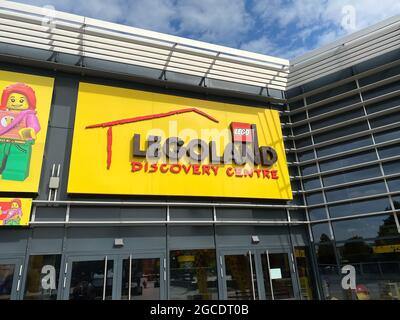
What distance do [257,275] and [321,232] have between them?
2978 mm

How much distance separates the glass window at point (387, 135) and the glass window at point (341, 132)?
0.47m

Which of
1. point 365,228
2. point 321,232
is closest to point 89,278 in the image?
point 321,232

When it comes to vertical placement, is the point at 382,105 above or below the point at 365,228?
above

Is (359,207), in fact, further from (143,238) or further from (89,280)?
(89,280)

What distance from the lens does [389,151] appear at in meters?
9.73

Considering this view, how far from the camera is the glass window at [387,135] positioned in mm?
9731

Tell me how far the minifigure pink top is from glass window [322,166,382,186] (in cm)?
995

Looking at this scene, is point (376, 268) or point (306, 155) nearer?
point (376, 268)

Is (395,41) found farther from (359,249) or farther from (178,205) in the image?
(178,205)

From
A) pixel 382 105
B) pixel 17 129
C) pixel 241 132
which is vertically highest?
pixel 382 105

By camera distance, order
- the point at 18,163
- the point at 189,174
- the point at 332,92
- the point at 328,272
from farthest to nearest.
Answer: the point at 332,92, the point at 328,272, the point at 189,174, the point at 18,163

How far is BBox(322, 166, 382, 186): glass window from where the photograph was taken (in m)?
9.87

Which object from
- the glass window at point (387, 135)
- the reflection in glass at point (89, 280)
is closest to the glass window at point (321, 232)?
the glass window at point (387, 135)
